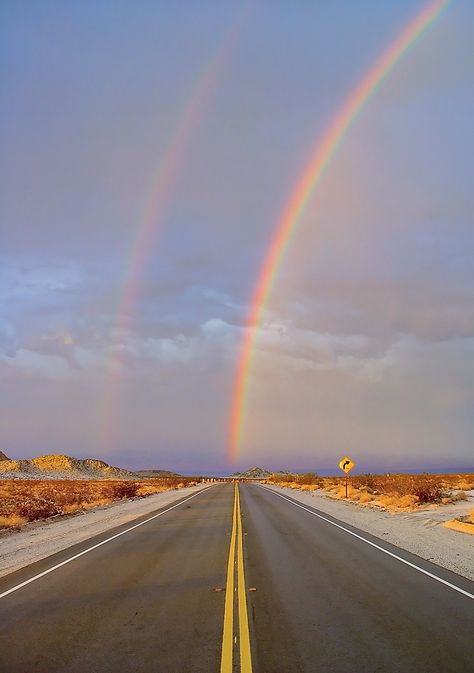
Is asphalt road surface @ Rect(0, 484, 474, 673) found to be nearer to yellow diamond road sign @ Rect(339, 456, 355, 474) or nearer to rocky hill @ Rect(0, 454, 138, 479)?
yellow diamond road sign @ Rect(339, 456, 355, 474)

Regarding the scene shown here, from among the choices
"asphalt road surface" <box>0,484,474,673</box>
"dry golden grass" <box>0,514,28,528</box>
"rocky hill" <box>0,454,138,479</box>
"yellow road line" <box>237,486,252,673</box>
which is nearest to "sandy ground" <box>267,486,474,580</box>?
"asphalt road surface" <box>0,484,474,673</box>

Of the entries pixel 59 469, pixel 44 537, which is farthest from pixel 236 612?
pixel 59 469

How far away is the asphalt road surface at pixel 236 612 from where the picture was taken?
6.20m

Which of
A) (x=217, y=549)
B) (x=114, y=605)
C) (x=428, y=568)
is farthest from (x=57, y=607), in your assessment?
(x=428, y=568)

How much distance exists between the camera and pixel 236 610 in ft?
27.4

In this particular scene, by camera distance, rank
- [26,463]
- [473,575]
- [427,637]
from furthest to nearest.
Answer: [26,463] → [473,575] → [427,637]

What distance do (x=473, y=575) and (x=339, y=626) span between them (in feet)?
17.1

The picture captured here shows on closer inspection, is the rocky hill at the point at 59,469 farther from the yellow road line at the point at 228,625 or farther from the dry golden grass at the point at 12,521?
the yellow road line at the point at 228,625

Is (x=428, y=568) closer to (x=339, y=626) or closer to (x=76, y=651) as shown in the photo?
(x=339, y=626)

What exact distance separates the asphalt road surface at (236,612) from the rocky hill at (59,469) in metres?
121

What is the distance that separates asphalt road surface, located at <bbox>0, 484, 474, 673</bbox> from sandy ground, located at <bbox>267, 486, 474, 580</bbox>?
2.82 feet

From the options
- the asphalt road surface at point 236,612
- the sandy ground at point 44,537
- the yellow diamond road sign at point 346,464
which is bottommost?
the asphalt road surface at point 236,612

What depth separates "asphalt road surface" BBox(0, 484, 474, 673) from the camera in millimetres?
6200

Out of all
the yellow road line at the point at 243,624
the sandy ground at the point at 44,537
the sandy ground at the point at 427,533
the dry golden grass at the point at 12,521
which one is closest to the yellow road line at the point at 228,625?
the yellow road line at the point at 243,624
